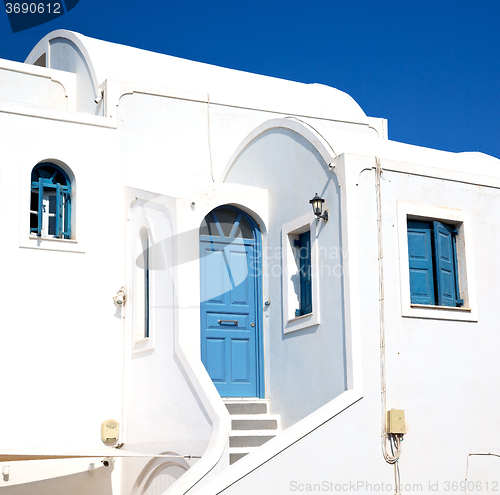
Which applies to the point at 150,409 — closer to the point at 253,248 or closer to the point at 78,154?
the point at 253,248

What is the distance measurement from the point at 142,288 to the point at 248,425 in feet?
8.46

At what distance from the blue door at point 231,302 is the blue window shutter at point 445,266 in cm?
274

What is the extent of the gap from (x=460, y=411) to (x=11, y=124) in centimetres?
756

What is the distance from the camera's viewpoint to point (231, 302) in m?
10.8

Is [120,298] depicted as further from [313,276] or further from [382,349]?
[382,349]

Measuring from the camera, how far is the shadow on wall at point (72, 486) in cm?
1000

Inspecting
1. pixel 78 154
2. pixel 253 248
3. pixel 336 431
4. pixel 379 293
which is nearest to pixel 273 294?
pixel 253 248

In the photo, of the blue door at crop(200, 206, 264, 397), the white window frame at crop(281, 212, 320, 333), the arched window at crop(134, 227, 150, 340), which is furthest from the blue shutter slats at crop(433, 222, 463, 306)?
the arched window at crop(134, 227, 150, 340)

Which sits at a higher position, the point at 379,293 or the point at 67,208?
the point at 67,208

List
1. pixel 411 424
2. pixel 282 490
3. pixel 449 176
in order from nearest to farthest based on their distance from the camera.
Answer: pixel 282 490
pixel 411 424
pixel 449 176

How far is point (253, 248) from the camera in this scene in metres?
11.1

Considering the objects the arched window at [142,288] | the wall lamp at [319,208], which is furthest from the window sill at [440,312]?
the arched window at [142,288]

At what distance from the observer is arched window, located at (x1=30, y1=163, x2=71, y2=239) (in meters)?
10.8


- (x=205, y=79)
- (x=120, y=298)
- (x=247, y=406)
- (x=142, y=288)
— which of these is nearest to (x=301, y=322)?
(x=247, y=406)
